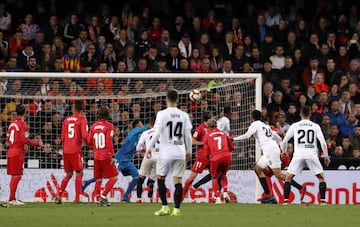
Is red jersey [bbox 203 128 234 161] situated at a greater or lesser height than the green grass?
greater

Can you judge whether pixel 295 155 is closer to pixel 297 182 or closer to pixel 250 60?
pixel 297 182

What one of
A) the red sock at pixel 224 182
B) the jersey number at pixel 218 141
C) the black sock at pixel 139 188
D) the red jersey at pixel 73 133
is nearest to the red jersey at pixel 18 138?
the red jersey at pixel 73 133

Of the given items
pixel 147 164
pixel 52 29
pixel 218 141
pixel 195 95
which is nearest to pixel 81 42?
pixel 52 29

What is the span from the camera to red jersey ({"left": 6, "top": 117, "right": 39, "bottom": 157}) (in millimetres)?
21312

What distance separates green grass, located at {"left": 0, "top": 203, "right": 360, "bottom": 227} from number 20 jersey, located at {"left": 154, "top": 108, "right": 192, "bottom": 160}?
0.98m

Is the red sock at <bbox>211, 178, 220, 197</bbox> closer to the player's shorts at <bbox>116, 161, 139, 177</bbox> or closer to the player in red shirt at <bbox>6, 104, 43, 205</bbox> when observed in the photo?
the player's shorts at <bbox>116, 161, 139, 177</bbox>

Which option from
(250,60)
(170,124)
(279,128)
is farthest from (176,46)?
(170,124)

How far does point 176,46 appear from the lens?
1081 inches

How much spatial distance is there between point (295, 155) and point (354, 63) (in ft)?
24.7

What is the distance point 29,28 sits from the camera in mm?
27594

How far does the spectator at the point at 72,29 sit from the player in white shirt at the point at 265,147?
6.45 m

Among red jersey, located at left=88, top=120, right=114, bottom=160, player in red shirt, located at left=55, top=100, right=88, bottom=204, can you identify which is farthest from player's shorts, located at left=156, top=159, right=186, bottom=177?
player in red shirt, located at left=55, top=100, right=88, bottom=204

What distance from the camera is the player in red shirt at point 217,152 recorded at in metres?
22.3

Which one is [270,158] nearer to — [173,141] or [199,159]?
[199,159]
